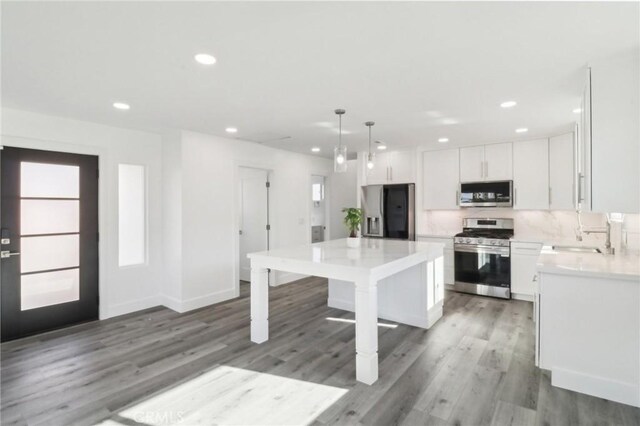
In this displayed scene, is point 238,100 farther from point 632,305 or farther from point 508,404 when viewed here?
point 632,305

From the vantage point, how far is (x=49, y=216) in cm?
361

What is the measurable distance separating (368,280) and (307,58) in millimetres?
1618

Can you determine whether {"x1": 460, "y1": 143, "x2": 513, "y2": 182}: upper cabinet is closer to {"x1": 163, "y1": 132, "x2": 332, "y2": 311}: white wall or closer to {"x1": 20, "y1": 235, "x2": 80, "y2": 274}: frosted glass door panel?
{"x1": 163, "y1": 132, "x2": 332, "y2": 311}: white wall

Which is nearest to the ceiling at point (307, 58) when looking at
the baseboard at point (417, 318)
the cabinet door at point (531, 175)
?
the cabinet door at point (531, 175)

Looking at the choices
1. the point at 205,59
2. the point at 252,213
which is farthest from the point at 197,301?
the point at 205,59

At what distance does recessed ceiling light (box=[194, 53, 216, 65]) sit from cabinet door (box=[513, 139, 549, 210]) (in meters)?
4.39

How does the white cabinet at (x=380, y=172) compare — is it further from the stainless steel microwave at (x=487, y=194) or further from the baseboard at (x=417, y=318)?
the baseboard at (x=417, y=318)

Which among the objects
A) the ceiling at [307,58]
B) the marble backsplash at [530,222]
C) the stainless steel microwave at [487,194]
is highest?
the ceiling at [307,58]

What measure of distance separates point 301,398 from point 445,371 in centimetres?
118

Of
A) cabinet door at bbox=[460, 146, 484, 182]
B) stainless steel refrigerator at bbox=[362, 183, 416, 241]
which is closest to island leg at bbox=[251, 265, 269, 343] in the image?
stainless steel refrigerator at bbox=[362, 183, 416, 241]

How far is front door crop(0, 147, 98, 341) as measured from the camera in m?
3.33

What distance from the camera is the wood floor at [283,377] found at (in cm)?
212

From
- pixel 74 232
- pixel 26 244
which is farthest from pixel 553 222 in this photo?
pixel 26 244

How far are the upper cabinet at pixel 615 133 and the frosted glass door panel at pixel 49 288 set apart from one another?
16.5 ft
